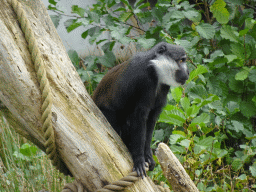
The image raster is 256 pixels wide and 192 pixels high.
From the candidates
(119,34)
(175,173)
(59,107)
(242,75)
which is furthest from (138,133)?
(242,75)

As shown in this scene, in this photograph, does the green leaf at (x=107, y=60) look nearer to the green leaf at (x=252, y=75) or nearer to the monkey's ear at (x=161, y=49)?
the monkey's ear at (x=161, y=49)

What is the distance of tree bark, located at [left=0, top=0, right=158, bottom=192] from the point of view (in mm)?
1704

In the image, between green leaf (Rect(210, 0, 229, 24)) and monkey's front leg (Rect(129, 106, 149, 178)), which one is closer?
monkey's front leg (Rect(129, 106, 149, 178))

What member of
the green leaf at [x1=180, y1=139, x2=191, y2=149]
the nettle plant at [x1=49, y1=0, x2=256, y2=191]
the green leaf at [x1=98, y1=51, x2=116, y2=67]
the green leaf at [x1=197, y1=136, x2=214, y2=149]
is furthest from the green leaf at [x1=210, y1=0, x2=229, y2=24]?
the green leaf at [x1=180, y1=139, x2=191, y2=149]

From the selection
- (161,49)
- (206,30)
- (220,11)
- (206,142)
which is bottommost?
(206,142)

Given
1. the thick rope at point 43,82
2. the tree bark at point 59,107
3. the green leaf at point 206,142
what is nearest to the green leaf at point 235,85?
the green leaf at point 206,142

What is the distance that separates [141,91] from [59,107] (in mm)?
786

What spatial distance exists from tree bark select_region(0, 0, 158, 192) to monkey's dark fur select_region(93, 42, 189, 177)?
1.10ft

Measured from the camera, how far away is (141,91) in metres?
2.35

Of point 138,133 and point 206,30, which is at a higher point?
point 206,30

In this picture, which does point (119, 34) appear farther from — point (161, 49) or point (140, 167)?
point (140, 167)

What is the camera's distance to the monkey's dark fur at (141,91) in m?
2.33

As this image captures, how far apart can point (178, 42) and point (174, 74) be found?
0.79 metres

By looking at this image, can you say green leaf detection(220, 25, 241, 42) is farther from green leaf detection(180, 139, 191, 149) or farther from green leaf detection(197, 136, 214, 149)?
green leaf detection(180, 139, 191, 149)
